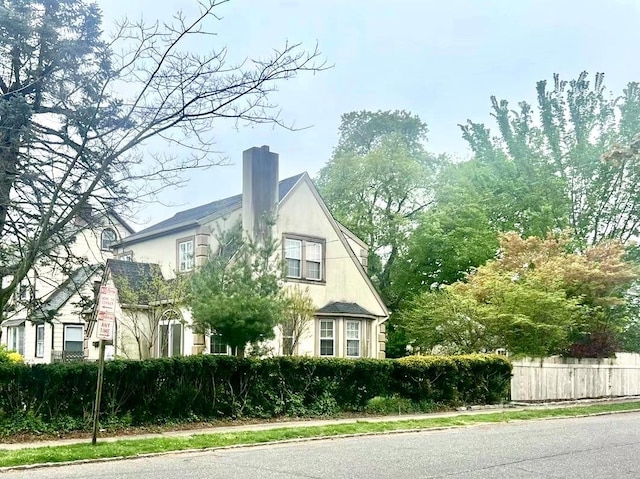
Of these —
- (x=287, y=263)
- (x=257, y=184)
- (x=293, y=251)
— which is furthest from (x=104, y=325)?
(x=293, y=251)

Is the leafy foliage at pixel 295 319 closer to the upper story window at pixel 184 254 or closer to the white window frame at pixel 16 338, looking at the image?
the upper story window at pixel 184 254

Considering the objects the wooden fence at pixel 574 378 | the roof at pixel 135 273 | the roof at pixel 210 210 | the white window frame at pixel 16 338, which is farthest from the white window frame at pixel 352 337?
the white window frame at pixel 16 338

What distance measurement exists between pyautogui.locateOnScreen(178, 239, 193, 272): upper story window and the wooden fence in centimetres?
1145

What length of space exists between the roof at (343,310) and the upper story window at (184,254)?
4864 mm

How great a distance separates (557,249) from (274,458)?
20515 millimetres

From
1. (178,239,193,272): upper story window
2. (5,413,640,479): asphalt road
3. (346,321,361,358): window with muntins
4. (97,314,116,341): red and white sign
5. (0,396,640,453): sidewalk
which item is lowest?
(0,396,640,453): sidewalk

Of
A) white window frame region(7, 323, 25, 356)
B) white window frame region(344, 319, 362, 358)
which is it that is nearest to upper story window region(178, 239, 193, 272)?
white window frame region(344, 319, 362, 358)

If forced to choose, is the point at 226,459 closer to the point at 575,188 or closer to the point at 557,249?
the point at 557,249

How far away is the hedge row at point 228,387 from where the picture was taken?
14.1 meters

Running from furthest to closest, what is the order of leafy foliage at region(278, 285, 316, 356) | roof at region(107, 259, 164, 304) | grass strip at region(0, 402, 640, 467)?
roof at region(107, 259, 164, 304)
leafy foliage at region(278, 285, 316, 356)
grass strip at region(0, 402, 640, 467)

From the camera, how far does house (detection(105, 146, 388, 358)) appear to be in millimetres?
24953

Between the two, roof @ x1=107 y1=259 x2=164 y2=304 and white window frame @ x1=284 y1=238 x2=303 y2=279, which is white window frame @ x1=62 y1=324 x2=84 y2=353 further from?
white window frame @ x1=284 y1=238 x2=303 y2=279

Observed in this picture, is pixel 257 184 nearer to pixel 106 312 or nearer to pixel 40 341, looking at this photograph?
pixel 106 312

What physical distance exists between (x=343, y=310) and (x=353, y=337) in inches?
51.6
